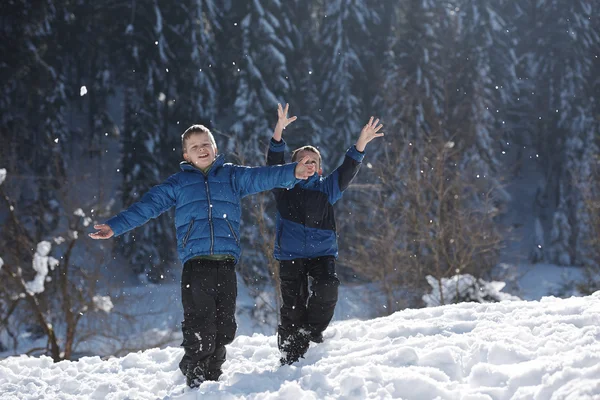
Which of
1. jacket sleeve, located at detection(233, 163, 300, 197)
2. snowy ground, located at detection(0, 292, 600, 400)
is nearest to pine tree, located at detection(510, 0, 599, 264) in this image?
snowy ground, located at detection(0, 292, 600, 400)

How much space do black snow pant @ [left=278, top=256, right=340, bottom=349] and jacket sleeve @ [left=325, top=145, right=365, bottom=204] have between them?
0.58 m

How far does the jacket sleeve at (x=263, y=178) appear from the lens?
4.41 metres

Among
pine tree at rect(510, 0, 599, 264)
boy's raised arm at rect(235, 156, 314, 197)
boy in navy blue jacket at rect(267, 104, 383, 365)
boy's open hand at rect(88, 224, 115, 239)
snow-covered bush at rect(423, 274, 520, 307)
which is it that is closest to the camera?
boy's open hand at rect(88, 224, 115, 239)

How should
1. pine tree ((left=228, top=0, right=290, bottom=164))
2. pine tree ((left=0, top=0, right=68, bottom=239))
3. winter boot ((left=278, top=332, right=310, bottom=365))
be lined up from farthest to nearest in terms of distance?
pine tree ((left=0, top=0, right=68, bottom=239)), pine tree ((left=228, top=0, right=290, bottom=164)), winter boot ((left=278, top=332, right=310, bottom=365))

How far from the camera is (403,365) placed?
4168mm

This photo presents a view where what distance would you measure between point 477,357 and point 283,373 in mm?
1391

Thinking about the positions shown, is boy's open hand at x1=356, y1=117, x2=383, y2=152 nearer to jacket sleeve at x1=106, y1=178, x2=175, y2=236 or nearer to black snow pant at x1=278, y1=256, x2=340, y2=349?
black snow pant at x1=278, y1=256, x2=340, y2=349

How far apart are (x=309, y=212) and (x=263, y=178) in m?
0.78

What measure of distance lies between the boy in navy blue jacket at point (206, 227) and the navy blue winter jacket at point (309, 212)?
2.18 feet

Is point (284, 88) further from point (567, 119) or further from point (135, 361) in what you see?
point (135, 361)

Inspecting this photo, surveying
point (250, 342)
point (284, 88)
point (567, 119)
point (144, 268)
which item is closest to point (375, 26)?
point (284, 88)

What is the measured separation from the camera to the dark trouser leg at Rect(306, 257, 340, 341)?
5000mm

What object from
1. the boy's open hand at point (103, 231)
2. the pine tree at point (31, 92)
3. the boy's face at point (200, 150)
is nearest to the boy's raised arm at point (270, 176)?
the boy's face at point (200, 150)

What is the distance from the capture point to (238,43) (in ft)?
91.1
